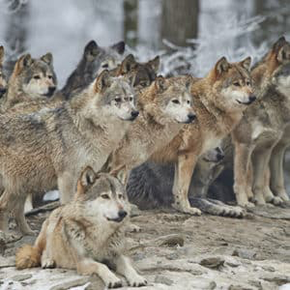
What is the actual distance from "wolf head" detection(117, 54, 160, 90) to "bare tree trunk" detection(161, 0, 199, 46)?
3966 millimetres

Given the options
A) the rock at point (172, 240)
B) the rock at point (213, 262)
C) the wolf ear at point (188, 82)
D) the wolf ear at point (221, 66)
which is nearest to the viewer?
the rock at point (213, 262)

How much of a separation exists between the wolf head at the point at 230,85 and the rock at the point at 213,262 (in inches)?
122

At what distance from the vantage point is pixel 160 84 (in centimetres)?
991

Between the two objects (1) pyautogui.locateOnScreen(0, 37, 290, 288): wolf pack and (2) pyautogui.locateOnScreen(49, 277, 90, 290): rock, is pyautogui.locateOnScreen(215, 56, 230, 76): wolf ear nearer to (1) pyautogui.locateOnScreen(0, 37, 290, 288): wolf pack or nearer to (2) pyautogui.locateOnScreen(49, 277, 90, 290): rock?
(1) pyautogui.locateOnScreen(0, 37, 290, 288): wolf pack

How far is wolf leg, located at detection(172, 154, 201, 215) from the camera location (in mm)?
10422

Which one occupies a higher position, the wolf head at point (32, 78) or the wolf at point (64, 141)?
the wolf head at point (32, 78)

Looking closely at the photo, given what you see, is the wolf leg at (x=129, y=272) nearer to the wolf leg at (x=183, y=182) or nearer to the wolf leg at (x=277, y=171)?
the wolf leg at (x=183, y=182)

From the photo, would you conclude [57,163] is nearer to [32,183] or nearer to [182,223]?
[32,183]

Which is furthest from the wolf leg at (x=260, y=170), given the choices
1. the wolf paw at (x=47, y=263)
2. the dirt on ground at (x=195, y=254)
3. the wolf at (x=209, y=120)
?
the wolf paw at (x=47, y=263)

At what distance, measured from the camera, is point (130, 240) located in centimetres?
877

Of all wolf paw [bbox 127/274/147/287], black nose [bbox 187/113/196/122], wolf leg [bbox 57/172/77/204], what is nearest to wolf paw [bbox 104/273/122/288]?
wolf paw [bbox 127/274/147/287]

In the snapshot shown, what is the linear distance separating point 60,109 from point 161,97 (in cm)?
133

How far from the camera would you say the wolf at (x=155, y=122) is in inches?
386

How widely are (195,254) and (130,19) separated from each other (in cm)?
1055
